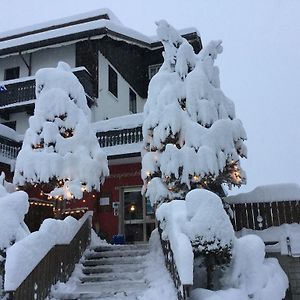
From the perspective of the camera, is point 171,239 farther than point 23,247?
Yes

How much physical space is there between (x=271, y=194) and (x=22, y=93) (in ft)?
Result: 41.7

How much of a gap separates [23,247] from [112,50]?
1585 centimetres

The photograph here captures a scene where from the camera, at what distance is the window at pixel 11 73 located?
22672 millimetres

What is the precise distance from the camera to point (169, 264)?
30.5ft

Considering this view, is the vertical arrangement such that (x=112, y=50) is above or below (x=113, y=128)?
above

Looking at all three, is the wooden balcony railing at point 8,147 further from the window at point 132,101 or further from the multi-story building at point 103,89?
the window at point 132,101

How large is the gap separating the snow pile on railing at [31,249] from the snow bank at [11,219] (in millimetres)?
473

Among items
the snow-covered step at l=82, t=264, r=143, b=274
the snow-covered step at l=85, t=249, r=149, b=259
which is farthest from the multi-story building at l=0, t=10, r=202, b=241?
the snow-covered step at l=82, t=264, r=143, b=274

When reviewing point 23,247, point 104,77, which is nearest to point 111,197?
point 104,77

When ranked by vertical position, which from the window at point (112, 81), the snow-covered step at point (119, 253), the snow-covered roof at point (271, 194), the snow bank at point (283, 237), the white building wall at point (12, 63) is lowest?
the snow-covered step at point (119, 253)

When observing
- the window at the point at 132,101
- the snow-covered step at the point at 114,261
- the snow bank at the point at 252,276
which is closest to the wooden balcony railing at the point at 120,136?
the snow-covered step at the point at 114,261

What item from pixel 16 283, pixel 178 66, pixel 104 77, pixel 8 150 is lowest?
pixel 16 283

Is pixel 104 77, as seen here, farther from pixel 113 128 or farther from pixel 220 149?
pixel 220 149

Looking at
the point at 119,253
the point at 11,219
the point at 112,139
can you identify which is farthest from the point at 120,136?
the point at 11,219
